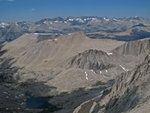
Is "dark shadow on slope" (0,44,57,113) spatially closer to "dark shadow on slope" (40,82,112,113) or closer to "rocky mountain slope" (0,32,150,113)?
"rocky mountain slope" (0,32,150,113)

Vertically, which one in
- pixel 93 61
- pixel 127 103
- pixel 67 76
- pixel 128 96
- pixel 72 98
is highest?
pixel 128 96

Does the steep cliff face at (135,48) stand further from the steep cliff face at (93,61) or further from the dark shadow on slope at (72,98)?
the dark shadow on slope at (72,98)

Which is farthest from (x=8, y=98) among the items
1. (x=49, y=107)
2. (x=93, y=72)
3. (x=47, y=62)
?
(x=47, y=62)

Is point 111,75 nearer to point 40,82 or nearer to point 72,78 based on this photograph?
point 72,78

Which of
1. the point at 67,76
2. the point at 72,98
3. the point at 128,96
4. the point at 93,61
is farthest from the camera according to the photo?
the point at 93,61

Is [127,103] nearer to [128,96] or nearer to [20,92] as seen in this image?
[128,96]

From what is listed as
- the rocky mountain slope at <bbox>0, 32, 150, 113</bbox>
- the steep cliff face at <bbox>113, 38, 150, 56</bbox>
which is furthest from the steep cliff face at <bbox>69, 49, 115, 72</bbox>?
the steep cliff face at <bbox>113, 38, 150, 56</bbox>

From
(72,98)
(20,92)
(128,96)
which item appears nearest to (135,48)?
(72,98)

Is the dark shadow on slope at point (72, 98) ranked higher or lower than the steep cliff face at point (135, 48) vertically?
lower

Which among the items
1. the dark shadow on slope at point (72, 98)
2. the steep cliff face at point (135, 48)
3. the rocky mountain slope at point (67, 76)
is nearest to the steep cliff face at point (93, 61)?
the rocky mountain slope at point (67, 76)

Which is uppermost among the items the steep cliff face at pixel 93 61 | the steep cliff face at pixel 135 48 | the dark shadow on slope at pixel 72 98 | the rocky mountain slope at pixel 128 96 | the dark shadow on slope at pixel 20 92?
the rocky mountain slope at pixel 128 96

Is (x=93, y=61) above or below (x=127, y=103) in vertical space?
below

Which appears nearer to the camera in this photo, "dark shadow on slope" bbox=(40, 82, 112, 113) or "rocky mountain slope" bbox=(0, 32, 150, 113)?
"dark shadow on slope" bbox=(40, 82, 112, 113)
